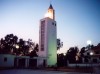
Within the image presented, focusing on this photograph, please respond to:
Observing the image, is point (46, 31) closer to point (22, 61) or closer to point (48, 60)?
point (48, 60)

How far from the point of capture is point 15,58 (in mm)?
41188

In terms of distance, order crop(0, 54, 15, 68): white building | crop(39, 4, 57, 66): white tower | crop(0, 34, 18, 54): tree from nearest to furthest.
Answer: crop(0, 54, 15, 68): white building < crop(39, 4, 57, 66): white tower < crop(0, 34, 18, 54): tree

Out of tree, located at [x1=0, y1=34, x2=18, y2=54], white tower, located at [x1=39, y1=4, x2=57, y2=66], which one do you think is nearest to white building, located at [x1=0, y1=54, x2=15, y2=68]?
white tower, located at [x1=39, y1=4, x2=57, y2=66]

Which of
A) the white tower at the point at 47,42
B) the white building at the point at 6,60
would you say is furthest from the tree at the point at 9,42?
the white building at the point at 6,60

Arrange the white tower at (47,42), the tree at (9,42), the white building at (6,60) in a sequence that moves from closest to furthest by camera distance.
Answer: the white building at (6,60) → the white tower at (47,42) → the tree at (9,42)

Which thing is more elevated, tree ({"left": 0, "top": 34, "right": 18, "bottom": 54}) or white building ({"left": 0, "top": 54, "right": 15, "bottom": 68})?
tree ({"left": 0, "top": 34, "right": 18, "bottom": 54})

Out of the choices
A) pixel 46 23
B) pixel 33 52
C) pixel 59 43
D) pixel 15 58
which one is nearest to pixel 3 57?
pixel 15 58

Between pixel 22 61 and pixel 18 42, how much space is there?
1618 centimetres

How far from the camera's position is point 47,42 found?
46.5 metres

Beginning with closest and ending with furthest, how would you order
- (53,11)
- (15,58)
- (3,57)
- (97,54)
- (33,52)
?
(3,57)
(15,58)
(97,54)
(53,11)
(33,52)

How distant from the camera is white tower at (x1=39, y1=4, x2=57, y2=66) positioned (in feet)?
151

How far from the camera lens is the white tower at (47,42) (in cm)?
4594

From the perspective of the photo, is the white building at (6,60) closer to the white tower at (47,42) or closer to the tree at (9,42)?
the white tower at (47,42)

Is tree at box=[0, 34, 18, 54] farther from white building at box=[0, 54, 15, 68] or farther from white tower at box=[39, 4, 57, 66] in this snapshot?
white building at box=[0, 54, 15, 68]
